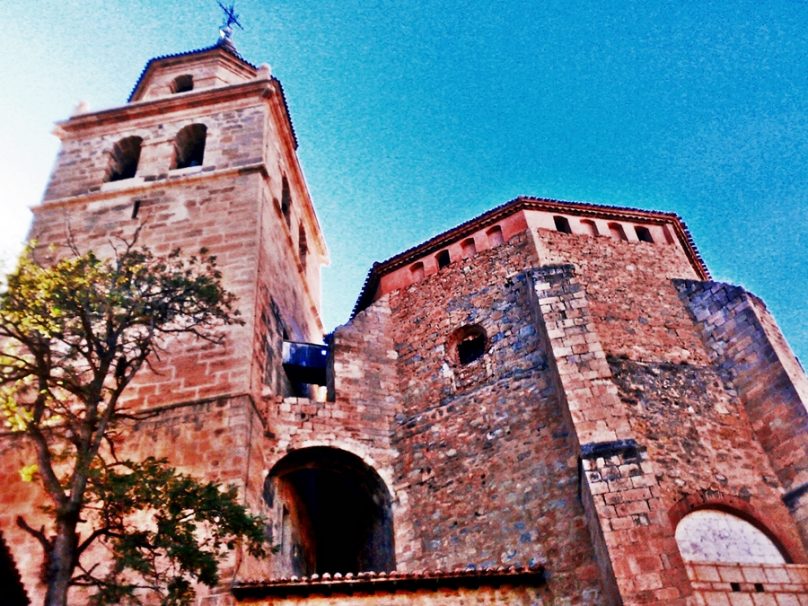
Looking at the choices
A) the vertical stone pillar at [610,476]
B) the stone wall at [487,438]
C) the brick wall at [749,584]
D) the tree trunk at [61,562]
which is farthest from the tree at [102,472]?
the brick wall at [749,584]

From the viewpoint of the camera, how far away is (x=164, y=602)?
300 inches

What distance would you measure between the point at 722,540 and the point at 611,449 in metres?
1.95

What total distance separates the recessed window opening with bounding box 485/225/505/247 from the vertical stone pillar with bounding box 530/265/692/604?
3.20 m

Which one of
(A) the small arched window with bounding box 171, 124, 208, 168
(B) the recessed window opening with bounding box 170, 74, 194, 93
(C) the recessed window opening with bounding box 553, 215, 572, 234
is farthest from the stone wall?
(B) the recessed window opening with bounding box 170, 74, 194, 93

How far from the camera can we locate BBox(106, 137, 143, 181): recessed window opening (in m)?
18.3

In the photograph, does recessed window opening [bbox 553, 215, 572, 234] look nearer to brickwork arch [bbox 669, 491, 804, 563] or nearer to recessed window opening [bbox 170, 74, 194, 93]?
brickwork arch [bbox 669, 491, 804, 563]

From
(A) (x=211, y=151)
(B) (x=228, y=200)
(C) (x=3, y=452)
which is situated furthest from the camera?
(A) (x=211, y=151)

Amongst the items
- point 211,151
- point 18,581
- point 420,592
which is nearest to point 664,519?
point 420,592

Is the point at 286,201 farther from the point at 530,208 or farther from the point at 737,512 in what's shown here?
the point at 737,512

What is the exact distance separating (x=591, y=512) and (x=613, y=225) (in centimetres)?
801

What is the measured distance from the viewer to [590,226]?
16.4m

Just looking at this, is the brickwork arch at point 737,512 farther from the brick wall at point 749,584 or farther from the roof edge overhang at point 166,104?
the roof edge overhang at point 166,104

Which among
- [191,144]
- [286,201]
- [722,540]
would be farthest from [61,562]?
[191,144]

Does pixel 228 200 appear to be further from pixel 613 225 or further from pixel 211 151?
pixel 613 225
